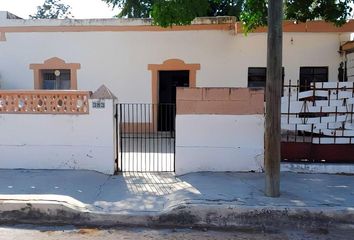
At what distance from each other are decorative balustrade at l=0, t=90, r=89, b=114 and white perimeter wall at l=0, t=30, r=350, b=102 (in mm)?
5915

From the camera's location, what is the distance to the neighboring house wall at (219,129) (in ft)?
25.3

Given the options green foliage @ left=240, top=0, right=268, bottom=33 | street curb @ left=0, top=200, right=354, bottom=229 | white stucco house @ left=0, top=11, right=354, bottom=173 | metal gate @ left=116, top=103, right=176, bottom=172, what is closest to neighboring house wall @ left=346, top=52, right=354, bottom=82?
white stucco house @ left=0, top=11, right=354, bottom=173

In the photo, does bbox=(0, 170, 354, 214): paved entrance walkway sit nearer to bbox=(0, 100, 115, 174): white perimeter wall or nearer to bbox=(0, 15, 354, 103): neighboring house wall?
bbox=(0, 100, 115, 174): white perimeter wall

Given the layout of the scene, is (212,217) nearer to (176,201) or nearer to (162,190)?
(176,201)

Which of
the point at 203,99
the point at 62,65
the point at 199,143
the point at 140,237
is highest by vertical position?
the point at 62,65

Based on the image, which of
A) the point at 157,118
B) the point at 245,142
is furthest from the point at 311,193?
the point at 157,118

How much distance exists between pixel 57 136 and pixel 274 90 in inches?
168

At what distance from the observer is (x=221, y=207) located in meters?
5.68

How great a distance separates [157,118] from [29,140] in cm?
571

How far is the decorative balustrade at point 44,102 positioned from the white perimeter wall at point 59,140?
0.10m

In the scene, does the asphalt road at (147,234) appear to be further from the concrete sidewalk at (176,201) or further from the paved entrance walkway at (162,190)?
the paved entrance walkway at (162,190)

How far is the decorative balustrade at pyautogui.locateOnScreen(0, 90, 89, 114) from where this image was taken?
25.6 feet

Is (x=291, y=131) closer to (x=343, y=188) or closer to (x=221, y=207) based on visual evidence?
(x=343, y=188)

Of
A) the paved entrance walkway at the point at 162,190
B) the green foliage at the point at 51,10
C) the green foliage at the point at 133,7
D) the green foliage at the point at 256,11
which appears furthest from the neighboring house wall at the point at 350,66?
the green foliage at the point at 51,10
